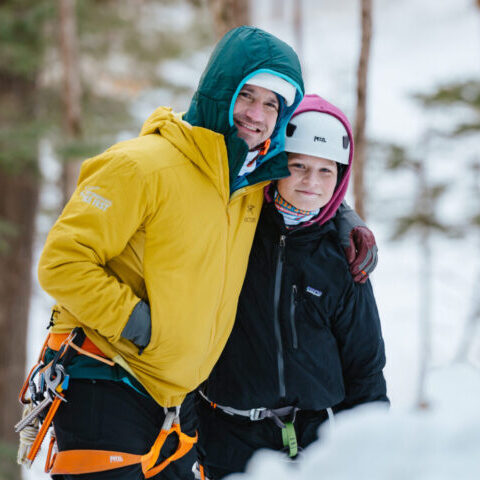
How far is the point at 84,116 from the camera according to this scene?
850 cm

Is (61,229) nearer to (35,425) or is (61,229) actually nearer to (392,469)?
(35,425)

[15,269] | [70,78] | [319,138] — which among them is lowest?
[15,269]

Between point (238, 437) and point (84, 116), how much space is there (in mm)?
7068

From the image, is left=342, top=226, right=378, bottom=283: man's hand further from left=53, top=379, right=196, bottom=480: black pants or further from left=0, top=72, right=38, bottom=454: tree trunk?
left=0, top=72, right=38, bottom=454: tree trunk

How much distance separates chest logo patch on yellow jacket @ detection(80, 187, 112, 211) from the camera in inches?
74.5

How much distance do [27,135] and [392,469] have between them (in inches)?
268

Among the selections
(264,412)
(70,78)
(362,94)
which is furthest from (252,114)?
(70,78)

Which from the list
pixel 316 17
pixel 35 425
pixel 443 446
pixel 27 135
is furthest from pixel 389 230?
pixel 316 17

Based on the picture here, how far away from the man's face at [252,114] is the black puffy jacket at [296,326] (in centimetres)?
37

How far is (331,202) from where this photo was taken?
240 centimetres

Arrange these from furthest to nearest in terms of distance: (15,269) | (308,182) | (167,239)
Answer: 1. (15,269)
2. (308,182)
3. (167,239)

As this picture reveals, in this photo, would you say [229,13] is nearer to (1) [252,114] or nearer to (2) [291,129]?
(2) [291,129]

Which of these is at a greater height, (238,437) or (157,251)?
(157,251)

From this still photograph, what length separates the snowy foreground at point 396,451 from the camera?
920 mm
